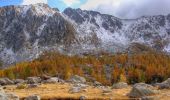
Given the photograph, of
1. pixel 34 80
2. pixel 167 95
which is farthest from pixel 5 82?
pixel 167 95

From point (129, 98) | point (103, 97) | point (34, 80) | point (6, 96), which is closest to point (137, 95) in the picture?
point (129, 98)

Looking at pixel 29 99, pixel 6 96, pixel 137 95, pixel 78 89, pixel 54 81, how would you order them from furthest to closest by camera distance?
pixel 54 81, pixel 78 89, pixel 137 95, pixel 29 99, pixel 6 96

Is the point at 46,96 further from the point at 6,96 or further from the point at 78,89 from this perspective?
the point at 6,96

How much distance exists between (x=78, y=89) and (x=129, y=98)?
14.9m

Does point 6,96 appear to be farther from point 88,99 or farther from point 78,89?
point 78,89

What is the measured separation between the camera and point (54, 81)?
94.9m

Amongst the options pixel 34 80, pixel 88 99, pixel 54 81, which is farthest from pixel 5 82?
pixel 88 99

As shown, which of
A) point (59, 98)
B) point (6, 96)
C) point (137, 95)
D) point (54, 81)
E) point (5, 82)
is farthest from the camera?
point (5, 82)

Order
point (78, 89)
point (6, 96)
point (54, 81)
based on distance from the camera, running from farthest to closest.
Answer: point (54, 81) < point (78, 89) < point (6, 96)


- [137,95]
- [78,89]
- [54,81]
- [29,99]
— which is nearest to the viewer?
[29,99]

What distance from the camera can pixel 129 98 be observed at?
165 ft

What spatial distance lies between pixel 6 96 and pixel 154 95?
69.2 ft

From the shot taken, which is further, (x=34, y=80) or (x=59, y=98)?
(x=34, y=80)

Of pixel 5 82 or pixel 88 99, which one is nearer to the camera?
pixel 88 99
